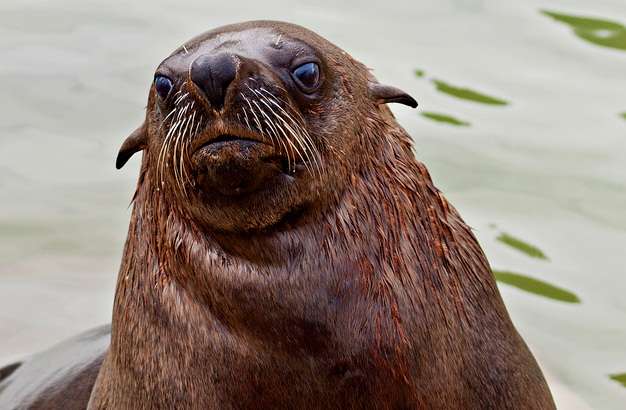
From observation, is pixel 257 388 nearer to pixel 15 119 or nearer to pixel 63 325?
pixel 63 325

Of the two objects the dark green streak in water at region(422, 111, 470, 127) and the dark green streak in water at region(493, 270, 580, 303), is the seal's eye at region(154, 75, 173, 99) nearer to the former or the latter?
the dark green streak in water at region(493, 270, 580, 303)

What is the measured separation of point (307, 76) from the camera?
527 centimetres

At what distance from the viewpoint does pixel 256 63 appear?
5.11m

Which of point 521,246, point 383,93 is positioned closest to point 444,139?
point 521,246

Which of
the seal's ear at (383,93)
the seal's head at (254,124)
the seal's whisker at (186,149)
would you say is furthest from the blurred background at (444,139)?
the seal's whisker at (186,149)

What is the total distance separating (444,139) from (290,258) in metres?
4.23

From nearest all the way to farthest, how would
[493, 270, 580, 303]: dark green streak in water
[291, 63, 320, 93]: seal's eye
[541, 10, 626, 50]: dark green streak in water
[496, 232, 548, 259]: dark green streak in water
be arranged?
[291, 63, 320, 93]: seal's eye < [493, 270, 580, 303]: dark green streak in water < [496, 232, 548, 259]: dark green streak in water < [541, 10, 626, 50]: dark green streak in water

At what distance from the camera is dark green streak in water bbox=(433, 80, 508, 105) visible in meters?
9.78

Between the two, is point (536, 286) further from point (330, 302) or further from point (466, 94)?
point (330, 302)

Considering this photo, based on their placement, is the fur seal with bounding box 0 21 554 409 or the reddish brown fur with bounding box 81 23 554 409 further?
the reddish brown fur with bounding box 81 23 554 409

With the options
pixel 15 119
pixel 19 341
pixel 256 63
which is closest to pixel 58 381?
pixel 19 341

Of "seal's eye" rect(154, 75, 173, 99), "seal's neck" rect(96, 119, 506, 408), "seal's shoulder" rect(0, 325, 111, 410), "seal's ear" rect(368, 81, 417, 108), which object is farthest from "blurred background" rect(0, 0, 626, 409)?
"seal's eye" rect(154, 75, 173, 99)

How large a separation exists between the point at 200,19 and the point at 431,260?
5.44 meters

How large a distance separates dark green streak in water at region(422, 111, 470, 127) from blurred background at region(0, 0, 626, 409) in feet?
0.06
